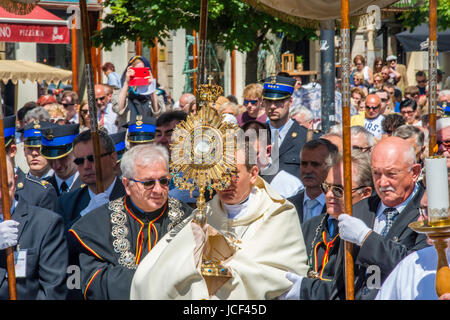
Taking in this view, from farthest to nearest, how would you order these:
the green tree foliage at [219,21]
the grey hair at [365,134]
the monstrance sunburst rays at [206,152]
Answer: the green tree foliage at [219,21] → the grey hair at [365,134] → the monstrance sunburst rays at [206,152]

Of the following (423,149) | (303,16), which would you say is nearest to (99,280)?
(303,16)

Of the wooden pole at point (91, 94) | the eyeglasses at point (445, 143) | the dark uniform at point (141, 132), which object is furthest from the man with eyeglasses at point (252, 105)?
the eyeglasses at point (445, 143)

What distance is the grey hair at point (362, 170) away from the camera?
15.9 feet

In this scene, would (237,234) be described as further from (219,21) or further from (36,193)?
(219,21)

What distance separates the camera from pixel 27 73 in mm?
13203

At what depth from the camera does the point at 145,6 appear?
11.2 m

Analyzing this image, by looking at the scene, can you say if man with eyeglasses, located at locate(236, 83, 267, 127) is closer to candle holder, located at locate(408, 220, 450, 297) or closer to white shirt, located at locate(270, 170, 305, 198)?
white shirt, located at locate(270, 170, 305, 198)

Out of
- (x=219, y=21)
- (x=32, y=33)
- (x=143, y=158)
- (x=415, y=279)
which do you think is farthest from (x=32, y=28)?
(x=415, y=279)

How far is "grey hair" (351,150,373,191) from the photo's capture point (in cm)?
483

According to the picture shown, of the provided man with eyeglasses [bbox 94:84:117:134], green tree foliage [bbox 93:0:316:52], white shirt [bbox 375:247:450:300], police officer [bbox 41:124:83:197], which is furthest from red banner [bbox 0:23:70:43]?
white shirt [bbox 375:247:450:300]

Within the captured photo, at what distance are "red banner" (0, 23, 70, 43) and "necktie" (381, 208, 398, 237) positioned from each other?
8.54 metres

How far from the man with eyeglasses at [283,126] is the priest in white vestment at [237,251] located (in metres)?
2.26

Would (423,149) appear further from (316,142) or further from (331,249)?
(331,249)

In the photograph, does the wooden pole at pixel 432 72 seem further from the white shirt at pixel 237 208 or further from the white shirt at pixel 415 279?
the white shirt at pixel 415 279
